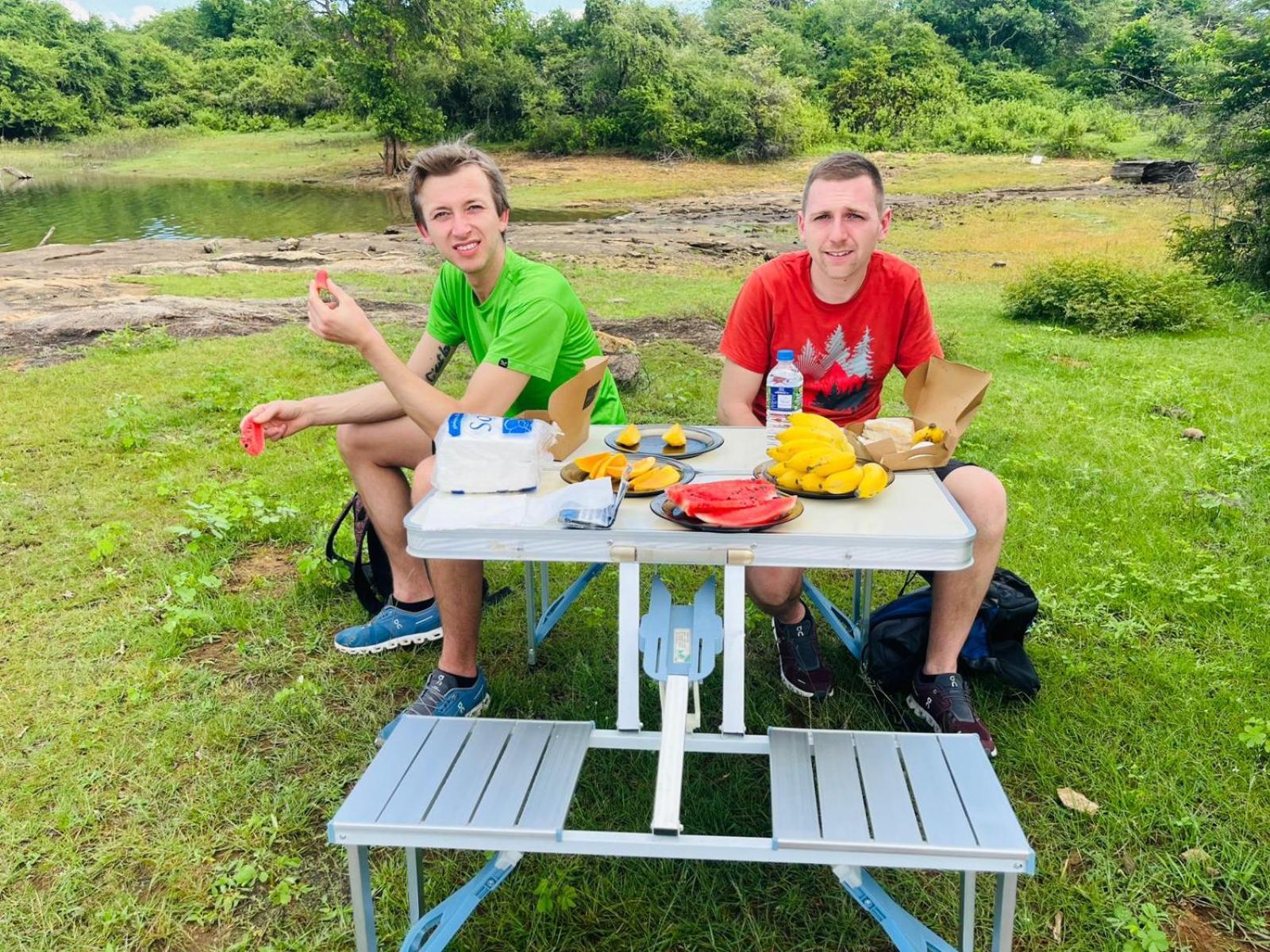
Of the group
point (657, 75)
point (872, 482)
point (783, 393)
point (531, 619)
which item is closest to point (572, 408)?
point (783, 393)

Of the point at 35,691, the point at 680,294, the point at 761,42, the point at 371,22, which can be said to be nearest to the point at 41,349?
the point at 35,691

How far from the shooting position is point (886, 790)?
1753mm

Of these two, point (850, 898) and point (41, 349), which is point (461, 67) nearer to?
point (41, 349)

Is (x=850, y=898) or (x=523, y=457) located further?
(x=850, y=898)

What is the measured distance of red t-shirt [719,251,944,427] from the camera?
285 centimetres

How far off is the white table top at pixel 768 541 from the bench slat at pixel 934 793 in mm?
431

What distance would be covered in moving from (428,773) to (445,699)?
785mm

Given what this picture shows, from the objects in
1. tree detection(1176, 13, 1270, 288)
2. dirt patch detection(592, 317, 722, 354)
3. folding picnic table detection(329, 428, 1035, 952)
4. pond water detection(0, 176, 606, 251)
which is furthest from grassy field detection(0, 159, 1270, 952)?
pond water detection(0, 176, 606, 251)

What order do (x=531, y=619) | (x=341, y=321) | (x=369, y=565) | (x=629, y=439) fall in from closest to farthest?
(x=341, y=321), (x=629, y=439), (x=531, y=619), (x=369, y=565)

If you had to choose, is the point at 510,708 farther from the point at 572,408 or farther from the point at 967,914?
the point at 967,914

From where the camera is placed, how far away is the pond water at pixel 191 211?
18.1 m

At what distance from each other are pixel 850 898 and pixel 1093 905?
0.55m

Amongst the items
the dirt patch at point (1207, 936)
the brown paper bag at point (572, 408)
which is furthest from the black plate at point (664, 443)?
the dirt patch at point (1207, 936)

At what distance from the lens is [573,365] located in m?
2.94
